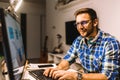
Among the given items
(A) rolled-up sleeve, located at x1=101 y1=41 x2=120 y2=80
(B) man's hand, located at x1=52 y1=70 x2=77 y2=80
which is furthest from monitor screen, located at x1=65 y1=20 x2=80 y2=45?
(B) man's hand, located at x1=52 y1=70 x2=77 y2=80

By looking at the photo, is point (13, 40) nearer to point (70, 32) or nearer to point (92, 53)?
point (92, 53)

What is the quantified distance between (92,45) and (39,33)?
17.5 ft

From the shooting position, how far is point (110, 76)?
1.09m

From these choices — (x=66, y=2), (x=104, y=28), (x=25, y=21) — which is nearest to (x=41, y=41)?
(x=25, y=21)

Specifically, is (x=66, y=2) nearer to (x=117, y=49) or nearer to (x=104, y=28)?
(x=104, y=28)

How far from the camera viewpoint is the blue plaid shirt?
1121 millimetres

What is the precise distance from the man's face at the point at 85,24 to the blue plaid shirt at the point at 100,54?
66mm

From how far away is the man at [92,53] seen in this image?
3.48 ft

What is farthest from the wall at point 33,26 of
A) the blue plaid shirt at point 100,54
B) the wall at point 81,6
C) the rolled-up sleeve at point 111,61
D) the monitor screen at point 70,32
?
the rolled-up sleeve at point 111,61

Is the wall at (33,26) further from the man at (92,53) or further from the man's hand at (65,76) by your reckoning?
the man's hand at (65,76)

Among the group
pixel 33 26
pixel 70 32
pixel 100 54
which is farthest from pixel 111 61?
pixel 33 26

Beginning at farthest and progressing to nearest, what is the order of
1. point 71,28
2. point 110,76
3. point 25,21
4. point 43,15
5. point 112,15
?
point 43,15
point 25,21
point 71,28
point 112,15
point 110,76

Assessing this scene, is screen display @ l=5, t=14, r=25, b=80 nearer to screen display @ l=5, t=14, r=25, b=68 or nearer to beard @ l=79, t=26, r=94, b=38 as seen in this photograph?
screen display @ l=5, t=14, r=25, b=68

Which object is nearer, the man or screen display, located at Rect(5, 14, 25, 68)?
screen display, located at Rect(5, 14, 25, 68)
